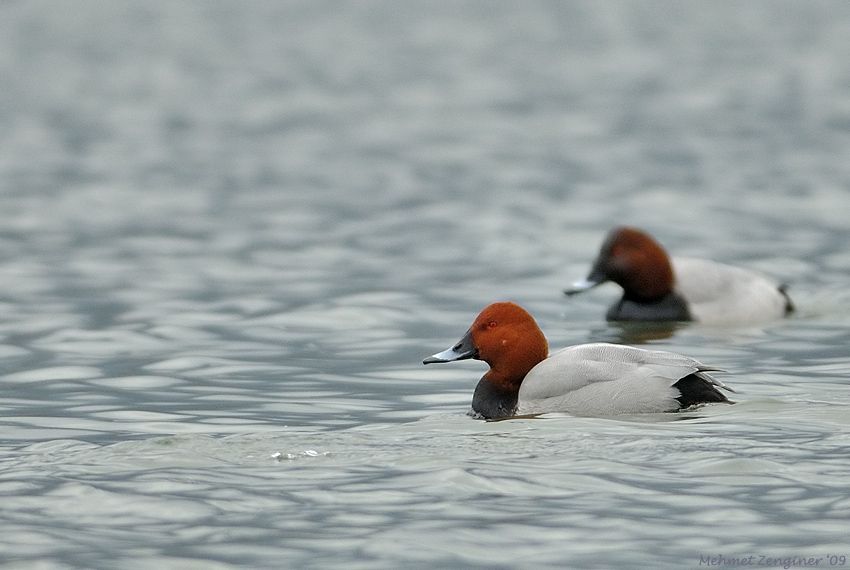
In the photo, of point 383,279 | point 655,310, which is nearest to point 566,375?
point 655,310

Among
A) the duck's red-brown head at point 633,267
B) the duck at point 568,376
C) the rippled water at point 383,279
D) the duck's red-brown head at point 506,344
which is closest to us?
the rippled water at point 383,279

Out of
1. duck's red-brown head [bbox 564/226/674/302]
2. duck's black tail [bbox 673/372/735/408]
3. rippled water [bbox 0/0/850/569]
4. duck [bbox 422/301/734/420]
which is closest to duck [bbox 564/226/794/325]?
duck's red-brown head [bbox 564/226/674/302]

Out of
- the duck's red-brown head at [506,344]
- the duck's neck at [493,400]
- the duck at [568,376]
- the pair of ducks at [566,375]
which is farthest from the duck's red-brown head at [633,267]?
the duck's neck at [493,400]

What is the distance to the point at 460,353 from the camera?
884 cm

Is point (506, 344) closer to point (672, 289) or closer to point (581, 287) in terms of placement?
point (581, 287)

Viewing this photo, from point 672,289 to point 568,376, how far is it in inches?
155

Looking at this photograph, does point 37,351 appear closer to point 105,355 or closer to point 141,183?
point 105,355

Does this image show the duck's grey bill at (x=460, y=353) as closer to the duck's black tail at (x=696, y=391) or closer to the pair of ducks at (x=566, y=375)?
the pair of ducks at (x=566, y=375)

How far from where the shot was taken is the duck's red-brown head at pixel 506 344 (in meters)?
8.62

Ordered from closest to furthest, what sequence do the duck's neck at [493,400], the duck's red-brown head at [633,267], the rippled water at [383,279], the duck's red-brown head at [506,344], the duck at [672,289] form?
1. the rippled water at [383,279]
2. the duck's neck at [493,400]
3. the duck's red-brown head at [506,344]
4. the duck at [672,289]
5. the duck's red-brown head at [633,267]

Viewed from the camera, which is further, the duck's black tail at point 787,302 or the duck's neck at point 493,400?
the duck's black tail at point 787,302

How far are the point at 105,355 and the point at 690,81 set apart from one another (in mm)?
18906

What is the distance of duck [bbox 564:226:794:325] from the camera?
471 inches

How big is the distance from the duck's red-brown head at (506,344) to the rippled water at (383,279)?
29 cm
